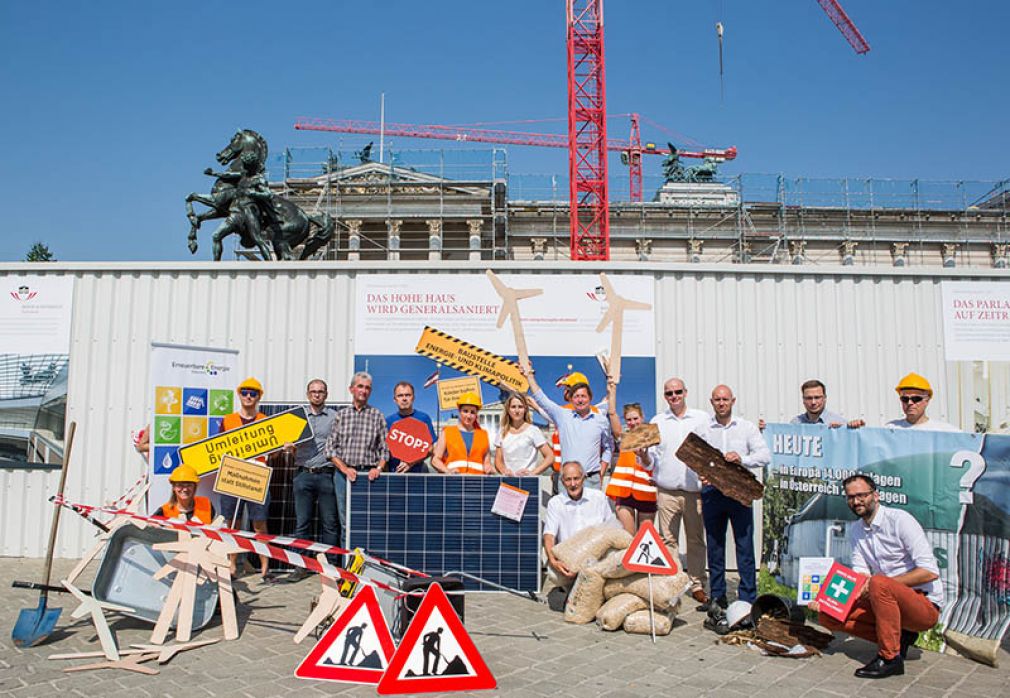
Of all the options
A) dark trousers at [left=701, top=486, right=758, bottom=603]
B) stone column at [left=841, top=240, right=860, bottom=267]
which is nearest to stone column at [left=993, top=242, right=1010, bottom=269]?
stone column at [left=841, top=240, right=860, bottom=267]

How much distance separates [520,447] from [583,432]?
2.18 ft

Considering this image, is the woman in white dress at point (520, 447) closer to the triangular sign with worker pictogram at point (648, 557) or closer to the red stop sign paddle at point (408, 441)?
the red stop sign paddle at point (408, 441)

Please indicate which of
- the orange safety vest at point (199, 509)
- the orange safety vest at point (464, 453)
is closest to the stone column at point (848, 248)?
the orange safety vest at point (464, 453)

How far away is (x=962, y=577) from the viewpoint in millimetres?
5512

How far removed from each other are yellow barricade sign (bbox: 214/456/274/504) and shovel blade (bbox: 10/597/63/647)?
1652mm

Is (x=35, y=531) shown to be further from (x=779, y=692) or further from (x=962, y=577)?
(x=962, y=577)

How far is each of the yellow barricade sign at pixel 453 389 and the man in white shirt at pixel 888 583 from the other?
432cm

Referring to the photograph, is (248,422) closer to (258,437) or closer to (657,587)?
(258,437)

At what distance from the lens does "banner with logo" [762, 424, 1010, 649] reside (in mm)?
5406

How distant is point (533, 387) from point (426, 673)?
3.30 m

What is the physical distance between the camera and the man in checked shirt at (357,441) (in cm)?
735

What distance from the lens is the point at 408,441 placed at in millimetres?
7504

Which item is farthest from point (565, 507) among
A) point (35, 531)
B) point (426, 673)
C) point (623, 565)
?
point (35, 531)

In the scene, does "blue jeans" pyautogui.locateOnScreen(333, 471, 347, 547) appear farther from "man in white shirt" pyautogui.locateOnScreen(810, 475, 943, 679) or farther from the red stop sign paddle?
"man in white shirt" pyautogui.locateOnScreen(810, 475, 943, 679)
